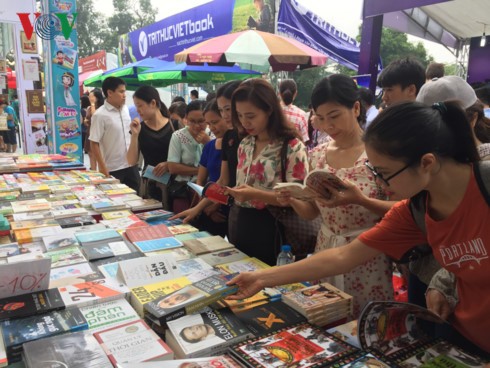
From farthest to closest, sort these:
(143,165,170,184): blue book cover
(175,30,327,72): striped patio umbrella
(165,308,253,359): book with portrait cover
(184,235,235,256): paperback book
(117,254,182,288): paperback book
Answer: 1. (175,30,327,72): striped patio umbrella
2. (143,165,170,184): blue book cover
3. (184,235,235,256): paperback book
4. (117,254,182,288): paperback book
5. (165,308,253,359): book with portrait cover

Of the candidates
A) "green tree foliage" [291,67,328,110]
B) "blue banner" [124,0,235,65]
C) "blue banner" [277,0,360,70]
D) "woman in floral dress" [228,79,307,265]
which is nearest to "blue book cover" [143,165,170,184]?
"woman in floral dress" [228,79,307,265]

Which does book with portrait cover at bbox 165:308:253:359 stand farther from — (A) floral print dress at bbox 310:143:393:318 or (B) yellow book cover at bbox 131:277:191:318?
(A) floral print dress at bbox 310:143:393:318

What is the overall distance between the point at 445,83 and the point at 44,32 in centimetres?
504

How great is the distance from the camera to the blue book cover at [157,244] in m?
1.82

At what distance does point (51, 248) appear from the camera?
1795mm

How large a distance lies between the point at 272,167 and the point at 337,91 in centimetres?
48

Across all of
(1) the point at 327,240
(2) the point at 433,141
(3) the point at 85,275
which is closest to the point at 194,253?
(3) the point at 85,275

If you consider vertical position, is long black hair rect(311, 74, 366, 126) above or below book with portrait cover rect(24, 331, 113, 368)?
above

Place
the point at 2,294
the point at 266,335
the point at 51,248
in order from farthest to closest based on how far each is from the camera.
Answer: the point at 51,248 → the point at 2,294 → the point at 266,335

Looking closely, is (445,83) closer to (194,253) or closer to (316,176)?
(316,176)

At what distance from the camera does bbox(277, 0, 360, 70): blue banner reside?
7371mm

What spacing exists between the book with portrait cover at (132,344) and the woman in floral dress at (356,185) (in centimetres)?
81

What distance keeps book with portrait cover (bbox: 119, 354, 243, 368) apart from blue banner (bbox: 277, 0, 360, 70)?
23.0ft

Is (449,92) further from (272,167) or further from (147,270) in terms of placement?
(147,270)
